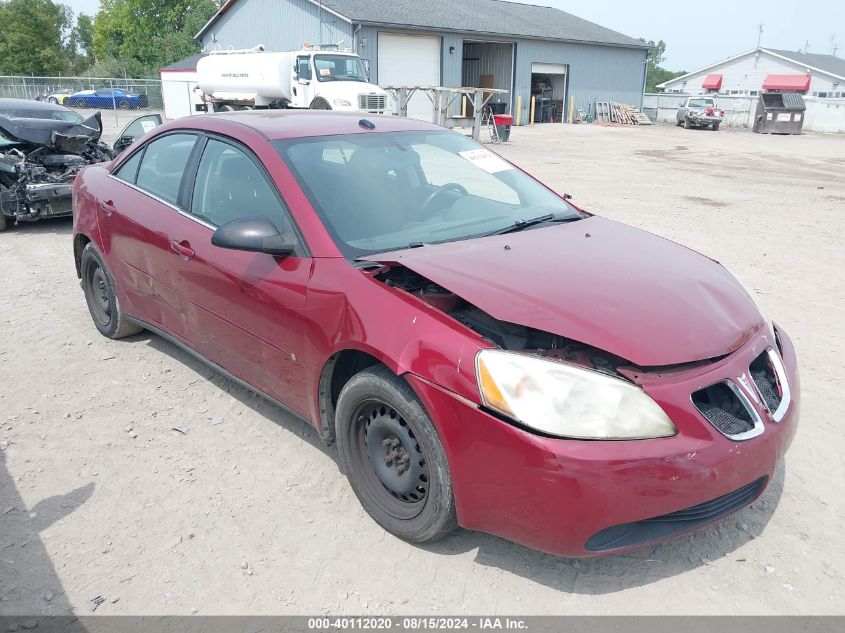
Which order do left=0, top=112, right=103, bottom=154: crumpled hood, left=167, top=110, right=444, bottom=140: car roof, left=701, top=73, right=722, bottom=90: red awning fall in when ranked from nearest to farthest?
left=167, top=110, right=444, bottom=140: car roof < left=0, top=112, right=103, bottom=154: crumpled hood < left=701, top=73, right=722, bottom=90: red awning

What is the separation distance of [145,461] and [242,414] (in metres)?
0.62

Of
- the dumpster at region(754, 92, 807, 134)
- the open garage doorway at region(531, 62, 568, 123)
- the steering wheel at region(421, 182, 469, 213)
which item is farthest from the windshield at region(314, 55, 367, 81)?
the dumpster at region(754, 92, 807, 134)

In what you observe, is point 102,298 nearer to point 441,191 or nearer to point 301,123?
point 301,123

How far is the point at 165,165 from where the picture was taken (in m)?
4.21

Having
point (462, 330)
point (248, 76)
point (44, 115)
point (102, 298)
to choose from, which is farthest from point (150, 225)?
point (248, 76)

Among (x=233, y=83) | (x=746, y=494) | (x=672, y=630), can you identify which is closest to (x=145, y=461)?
(x=672, y=630)

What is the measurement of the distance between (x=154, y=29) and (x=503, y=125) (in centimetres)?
5873

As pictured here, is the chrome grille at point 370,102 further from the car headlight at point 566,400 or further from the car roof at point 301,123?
the car headlight at point 566,400

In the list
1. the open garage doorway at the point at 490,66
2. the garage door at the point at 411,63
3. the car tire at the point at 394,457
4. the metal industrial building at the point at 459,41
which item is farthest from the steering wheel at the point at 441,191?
the open garage doorway at the point at 490,66

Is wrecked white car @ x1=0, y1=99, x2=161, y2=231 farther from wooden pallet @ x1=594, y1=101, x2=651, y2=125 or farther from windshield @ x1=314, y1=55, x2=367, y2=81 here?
wooden pallet @ x1=594, y1=101, x2=651, y2=125

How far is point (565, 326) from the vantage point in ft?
8.15

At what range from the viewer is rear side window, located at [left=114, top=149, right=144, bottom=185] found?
14.9 ft

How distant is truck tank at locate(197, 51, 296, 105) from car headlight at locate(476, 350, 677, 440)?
2149 cm

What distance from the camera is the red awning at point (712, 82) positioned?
209 ft
